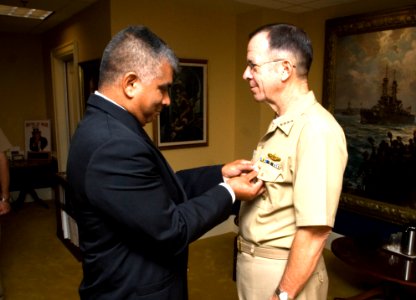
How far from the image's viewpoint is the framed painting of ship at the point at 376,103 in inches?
Answer: 111

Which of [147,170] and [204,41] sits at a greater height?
[204,41]

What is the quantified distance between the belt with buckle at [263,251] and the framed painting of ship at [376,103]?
6.73 feet

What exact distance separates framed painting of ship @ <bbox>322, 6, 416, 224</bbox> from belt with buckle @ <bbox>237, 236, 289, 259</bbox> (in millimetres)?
2052

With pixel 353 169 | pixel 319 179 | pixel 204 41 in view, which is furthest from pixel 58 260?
pixel 319 179

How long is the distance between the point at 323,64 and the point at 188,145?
1.51 metres

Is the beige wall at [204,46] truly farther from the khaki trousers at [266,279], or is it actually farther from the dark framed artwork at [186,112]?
the khaki trousers at [266,279]

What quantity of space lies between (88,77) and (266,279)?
291 centimetres

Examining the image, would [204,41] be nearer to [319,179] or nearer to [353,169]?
[353,169]

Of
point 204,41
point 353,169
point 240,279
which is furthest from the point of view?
point 204,41

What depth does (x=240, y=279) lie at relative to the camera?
1414mm

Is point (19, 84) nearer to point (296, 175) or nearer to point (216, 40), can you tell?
point (216, 40)

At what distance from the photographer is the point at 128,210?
3.17ft

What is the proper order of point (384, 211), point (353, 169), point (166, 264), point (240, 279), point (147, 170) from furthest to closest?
1. point (353, 169)
2. point (384, 211)
3. point (240, 279)
4. point (166, 264)
5. point (147, 170)

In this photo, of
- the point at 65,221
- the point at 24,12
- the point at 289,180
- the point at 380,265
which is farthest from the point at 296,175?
the point at 24,12
